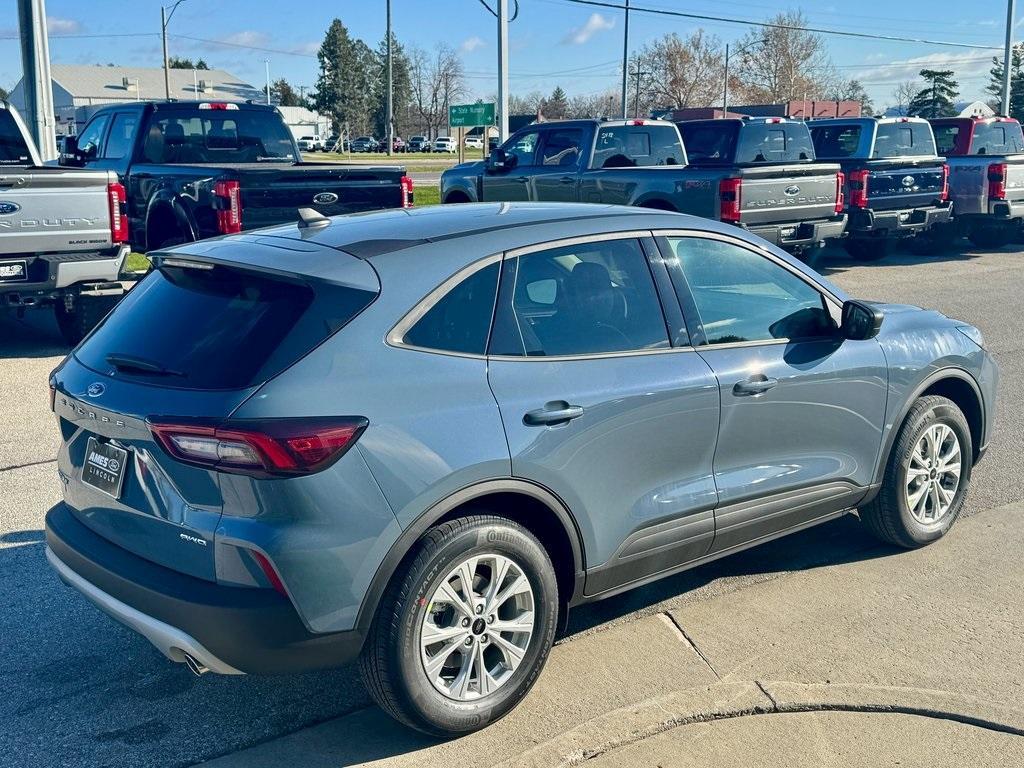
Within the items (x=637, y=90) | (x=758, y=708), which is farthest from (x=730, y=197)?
(x=637, y=90)

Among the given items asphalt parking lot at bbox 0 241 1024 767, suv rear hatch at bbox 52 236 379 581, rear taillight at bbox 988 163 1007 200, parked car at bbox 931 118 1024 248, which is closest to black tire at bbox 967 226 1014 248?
parked car at bbox 931 118 1024 248

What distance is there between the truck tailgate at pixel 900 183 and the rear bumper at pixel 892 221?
10cm

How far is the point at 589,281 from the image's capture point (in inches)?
162

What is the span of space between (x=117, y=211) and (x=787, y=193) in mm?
8256

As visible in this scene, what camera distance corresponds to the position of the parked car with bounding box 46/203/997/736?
127 inches

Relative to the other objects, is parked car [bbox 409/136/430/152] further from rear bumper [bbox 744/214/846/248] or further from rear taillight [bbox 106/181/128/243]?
rear taillight [bbox 106/181/128/243]

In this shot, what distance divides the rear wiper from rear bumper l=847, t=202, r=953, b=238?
A: 13.7 meters

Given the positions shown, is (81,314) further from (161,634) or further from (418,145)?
(418,145)

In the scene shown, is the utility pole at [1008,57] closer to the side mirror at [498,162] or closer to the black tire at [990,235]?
the black tire at [990,235]

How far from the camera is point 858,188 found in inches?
616

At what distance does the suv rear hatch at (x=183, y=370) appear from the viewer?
327 cm

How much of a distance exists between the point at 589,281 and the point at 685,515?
3.15 feet

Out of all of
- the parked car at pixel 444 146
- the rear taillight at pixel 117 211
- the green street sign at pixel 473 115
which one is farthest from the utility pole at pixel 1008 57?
the parked car at pixel 444 146

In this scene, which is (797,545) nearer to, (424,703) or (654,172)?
(424,703)
